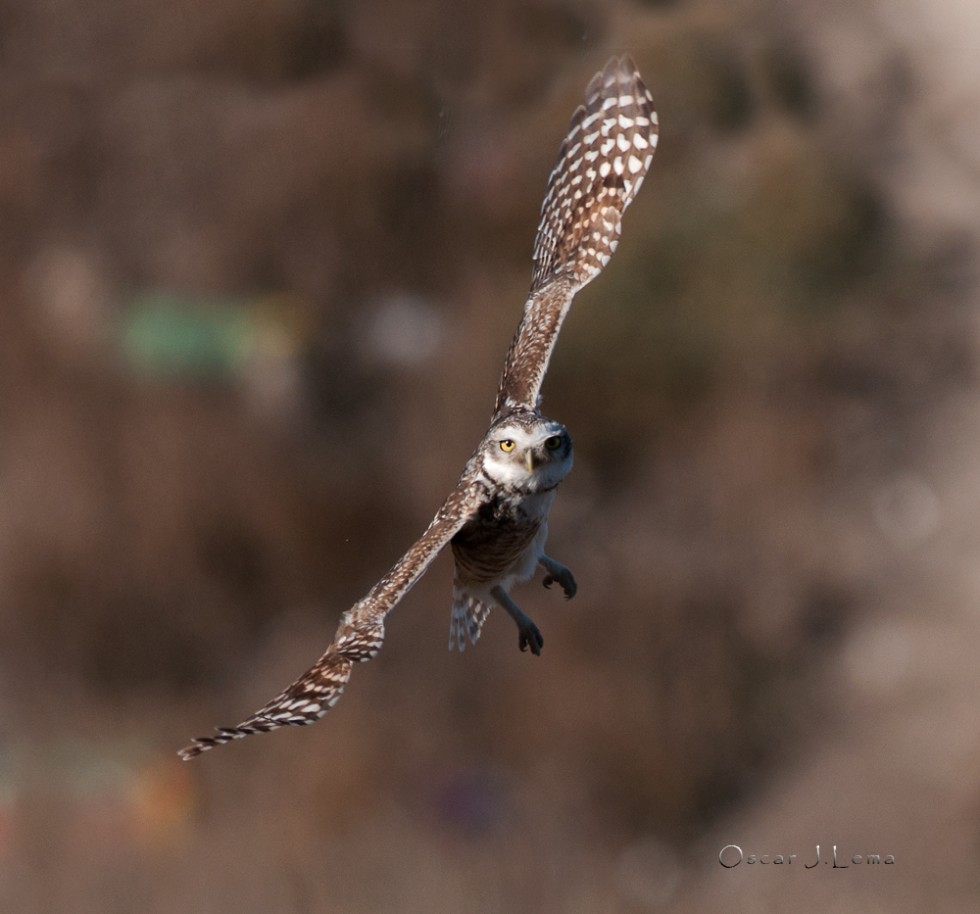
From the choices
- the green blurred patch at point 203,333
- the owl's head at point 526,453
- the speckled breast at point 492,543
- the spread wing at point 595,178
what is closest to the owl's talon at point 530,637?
the speckled breast at point 492,543

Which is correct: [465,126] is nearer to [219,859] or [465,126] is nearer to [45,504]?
[45,504]

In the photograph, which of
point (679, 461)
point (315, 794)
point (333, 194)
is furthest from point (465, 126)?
point (315, 794)

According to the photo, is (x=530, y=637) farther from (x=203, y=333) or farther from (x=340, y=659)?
(x=203, y=333)

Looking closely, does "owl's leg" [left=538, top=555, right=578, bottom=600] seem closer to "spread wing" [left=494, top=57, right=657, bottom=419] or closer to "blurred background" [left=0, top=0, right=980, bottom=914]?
"spread wing" [left=494, top=57, right=657, bottom=419]

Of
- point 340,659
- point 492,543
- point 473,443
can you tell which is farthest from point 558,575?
point 473,443

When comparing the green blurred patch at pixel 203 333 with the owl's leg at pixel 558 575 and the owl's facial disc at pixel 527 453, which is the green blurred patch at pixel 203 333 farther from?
the owl's facial disc at pixel 527 453

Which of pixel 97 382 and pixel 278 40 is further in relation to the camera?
pixel 97 382
